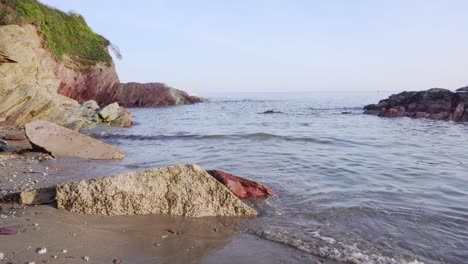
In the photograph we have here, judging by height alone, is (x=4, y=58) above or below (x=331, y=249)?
above

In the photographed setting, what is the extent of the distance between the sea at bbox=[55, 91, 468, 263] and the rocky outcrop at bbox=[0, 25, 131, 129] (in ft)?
8.09

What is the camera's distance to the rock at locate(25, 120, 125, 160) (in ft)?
30.6

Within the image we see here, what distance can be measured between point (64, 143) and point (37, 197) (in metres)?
4.92

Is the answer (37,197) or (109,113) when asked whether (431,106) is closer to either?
(109,113)

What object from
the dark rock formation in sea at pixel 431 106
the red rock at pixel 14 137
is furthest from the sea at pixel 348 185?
the dark rock formation in sea at pixel 431 106

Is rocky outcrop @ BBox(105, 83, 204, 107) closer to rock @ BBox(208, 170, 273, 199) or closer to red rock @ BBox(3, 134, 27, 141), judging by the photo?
red rock @ BBox(3, 134, 27, 141)

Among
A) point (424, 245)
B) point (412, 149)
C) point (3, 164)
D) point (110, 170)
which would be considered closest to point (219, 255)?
point (424, 245)

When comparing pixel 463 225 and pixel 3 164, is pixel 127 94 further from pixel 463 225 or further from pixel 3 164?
pixel 463 225

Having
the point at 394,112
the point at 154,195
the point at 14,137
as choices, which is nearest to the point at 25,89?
the point at 14,137

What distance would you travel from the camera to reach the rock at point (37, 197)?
4.93m

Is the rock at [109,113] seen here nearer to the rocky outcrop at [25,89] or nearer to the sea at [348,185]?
the rocky outcrop at [25,89]

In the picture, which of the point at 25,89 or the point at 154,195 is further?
the point at 25,89

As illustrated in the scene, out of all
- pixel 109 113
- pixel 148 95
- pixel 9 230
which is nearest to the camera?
pixel 9 230

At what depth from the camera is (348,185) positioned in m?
7.24
